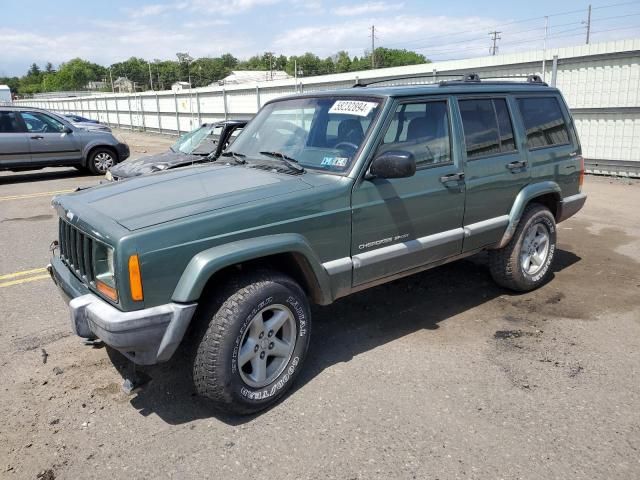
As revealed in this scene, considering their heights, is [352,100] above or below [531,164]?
above

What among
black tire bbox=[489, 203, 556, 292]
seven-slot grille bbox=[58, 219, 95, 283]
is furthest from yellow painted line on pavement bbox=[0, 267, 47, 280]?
black tire bbox=[489, 203, 556, 292]

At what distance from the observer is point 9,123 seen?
12.5 m

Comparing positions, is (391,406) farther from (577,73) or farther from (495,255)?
(577,73)

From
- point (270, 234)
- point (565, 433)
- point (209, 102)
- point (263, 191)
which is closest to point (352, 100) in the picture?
point (263, 191)

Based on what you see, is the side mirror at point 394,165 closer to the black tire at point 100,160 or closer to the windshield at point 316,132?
the windshield at point 316,132

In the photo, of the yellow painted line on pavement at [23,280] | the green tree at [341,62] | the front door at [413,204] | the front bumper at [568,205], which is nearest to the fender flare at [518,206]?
the front bumper at [568,205]

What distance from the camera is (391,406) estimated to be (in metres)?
3.24

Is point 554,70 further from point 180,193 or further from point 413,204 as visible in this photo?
point 180,193

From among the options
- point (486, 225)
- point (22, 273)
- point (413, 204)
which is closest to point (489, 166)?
point (486, 225)

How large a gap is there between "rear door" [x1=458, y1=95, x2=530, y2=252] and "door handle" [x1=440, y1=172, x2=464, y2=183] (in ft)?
0.27

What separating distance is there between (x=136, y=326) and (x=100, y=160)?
12383 millimetres

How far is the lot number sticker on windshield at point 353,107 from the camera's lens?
150 inches

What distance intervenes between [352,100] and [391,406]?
2212 millimetres

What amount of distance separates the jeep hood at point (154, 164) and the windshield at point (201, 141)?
27 centimetres
